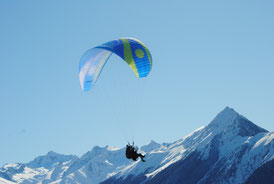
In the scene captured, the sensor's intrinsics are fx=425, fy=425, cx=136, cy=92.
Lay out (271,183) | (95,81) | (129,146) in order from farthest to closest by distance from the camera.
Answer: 1. (271,183)
2. (95,81)
3. (129,146)

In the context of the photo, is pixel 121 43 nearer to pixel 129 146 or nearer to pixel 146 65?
pixel 146 65

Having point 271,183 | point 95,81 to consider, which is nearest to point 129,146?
point 95,81

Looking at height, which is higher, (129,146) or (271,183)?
(129,146)

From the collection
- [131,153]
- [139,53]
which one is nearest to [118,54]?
[139,53]

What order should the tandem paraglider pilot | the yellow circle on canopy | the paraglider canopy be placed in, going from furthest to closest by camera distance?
the yellow circle on canopy, the paraglider canopy, the tandem paraglider pilot

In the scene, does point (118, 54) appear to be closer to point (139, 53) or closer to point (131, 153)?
point (139, 53)

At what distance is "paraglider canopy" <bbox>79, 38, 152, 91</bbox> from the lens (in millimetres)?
45562

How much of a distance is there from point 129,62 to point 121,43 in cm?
226

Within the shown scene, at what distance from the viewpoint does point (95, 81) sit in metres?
45.8

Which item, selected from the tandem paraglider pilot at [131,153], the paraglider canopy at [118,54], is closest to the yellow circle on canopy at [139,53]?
the paraglider canopy at [118,54]

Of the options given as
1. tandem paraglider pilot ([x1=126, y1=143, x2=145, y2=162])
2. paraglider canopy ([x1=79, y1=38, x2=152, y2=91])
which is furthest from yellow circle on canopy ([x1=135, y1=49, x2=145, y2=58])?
tandem paraglider pilot ([x1=126, y1=143, x2=145, y2=162])

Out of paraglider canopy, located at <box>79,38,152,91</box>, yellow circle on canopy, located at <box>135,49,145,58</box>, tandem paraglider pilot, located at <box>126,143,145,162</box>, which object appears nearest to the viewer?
tandem paraglider pilot, located at <box>126,143,145,162</box>

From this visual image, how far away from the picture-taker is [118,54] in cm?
4603

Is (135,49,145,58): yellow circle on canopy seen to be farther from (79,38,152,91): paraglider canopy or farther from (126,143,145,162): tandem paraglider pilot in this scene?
(126,143,145,162): tandem paraglider pilot
